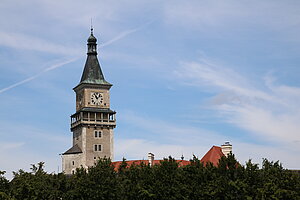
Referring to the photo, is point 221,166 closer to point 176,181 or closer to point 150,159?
point 176,181

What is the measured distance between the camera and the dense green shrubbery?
7456cm

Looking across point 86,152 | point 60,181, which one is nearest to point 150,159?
point 86,152

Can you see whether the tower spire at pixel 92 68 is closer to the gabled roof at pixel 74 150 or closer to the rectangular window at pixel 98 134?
the rectangular window at pixel 98 134

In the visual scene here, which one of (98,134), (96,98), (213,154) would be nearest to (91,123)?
(98,134)

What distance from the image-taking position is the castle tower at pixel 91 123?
124 m

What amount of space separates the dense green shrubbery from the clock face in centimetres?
4733

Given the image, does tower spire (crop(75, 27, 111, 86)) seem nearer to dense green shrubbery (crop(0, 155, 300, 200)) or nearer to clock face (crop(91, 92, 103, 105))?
clock face (crop(91, 92, 103, 105))

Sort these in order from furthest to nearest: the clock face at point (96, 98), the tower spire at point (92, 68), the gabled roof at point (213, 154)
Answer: the tower spire at point (92, 68)
the clock face at point (96, 98)
the gabled roof at point (213, 154)

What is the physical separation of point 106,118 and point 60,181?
4782 cm

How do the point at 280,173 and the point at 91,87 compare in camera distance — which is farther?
the point at 91,87

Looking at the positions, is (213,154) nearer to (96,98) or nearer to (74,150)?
(74,150)

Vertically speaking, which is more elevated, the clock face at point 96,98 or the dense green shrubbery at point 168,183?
the clock face at point 96,98

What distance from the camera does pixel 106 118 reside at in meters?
128

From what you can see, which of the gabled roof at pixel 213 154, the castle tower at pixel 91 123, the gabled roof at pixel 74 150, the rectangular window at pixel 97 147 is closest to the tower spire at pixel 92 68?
the castle tower at pixel 91 123
